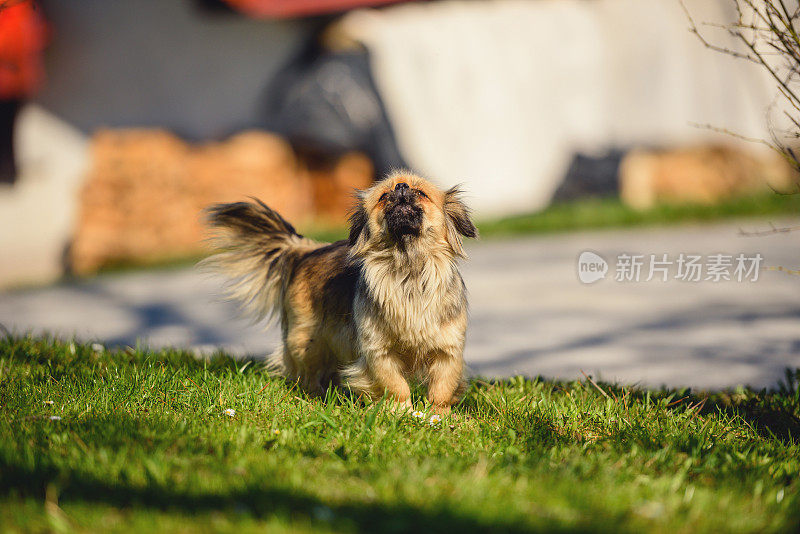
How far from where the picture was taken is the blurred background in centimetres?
581

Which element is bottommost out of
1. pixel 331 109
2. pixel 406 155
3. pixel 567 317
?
pixel 567 317

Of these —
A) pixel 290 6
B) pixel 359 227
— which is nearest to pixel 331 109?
pixel 290 6

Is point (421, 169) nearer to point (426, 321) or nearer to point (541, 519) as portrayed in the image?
point (426, 321)

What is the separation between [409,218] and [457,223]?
0.30m

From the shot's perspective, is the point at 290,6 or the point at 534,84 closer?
the point at 290,6

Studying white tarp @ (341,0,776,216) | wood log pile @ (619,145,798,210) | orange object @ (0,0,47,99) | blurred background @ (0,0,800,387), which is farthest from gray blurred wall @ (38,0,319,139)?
wood log pile @ (619,145,798,210)

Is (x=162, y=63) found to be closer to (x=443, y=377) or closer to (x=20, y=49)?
(x=20, y=49)

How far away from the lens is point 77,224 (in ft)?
30.7

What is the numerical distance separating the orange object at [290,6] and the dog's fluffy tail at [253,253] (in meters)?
6.49

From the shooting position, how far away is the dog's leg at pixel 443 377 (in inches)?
126

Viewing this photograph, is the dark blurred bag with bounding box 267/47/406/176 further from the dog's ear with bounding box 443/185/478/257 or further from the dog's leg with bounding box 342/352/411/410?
the dog's leg with bounding box 342/352/411/410

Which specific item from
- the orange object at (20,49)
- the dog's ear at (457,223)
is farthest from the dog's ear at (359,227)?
the orange object at (20,49)

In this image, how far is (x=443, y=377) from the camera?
3.20 m

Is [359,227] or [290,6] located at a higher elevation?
[290,6]
